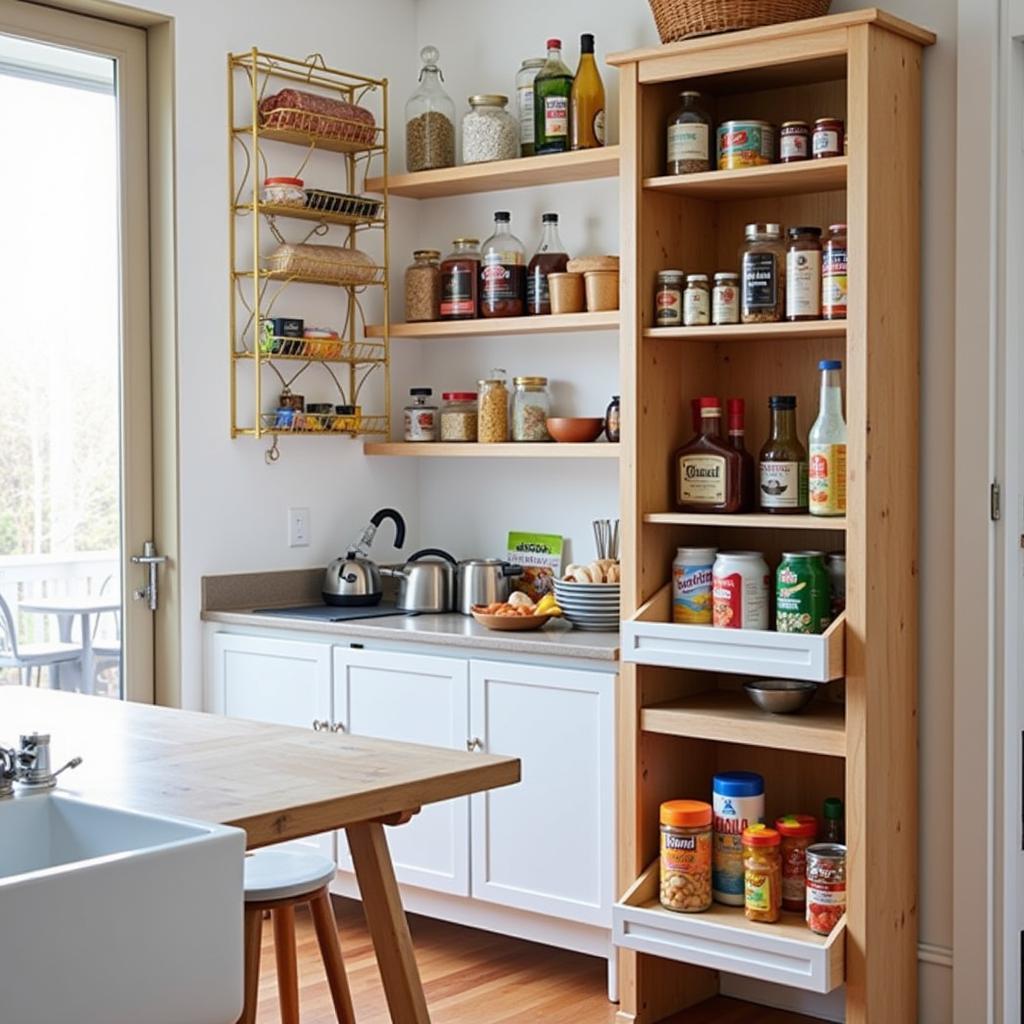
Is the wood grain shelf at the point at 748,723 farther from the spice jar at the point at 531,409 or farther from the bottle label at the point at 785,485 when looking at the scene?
the spice jar at the point at 531,409

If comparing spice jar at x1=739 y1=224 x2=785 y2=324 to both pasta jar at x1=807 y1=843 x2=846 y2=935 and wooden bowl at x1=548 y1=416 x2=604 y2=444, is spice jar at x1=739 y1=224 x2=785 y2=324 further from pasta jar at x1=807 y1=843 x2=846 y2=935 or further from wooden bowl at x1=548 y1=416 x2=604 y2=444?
pasta jar at x1=807 y1=843 x2=846 y2=935

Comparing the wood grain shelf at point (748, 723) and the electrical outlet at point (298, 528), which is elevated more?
the electrical outlet at point (298, 528)

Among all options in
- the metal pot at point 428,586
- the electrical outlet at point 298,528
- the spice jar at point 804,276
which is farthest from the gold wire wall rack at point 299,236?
the spice jar at point 804,276

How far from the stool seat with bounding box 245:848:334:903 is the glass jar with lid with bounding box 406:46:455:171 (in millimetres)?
2243

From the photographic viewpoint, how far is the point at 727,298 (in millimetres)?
3375

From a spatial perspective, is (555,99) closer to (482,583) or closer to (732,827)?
(482,583)

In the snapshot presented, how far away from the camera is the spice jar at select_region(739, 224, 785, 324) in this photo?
131 inches

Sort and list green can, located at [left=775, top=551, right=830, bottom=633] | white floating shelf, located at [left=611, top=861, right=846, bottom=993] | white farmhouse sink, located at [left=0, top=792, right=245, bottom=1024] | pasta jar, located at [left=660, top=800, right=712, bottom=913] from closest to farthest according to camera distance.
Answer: white farmhouse sink, located at [left=0, top=792, right=245, bottom=1024]
white floating shelf, located at [left=611, top=861, right=846, bottom=993]
green can, located at [left=775, top=551, right=830, bottom=633]
pasta jar, located at [left=660, top=800, right=712, bottom=913]

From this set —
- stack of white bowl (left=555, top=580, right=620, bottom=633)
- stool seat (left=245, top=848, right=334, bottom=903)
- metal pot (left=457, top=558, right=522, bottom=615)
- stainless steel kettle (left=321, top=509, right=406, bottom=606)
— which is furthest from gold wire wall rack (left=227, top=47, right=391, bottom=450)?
stool seat (left=245, top=848, right=334, bottom=903)

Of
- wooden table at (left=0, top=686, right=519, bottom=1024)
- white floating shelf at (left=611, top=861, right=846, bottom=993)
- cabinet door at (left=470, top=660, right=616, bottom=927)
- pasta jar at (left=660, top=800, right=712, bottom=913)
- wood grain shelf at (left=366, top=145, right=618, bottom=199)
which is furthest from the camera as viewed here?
wood grain shelf at (left=366, top=145, right=618, bottom=199)

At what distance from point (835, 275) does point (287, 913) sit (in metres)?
1.66

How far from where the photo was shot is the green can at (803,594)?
321 cm

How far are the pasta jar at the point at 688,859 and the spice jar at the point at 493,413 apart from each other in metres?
1.26

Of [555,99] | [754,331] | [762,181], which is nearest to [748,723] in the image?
[754,331]
